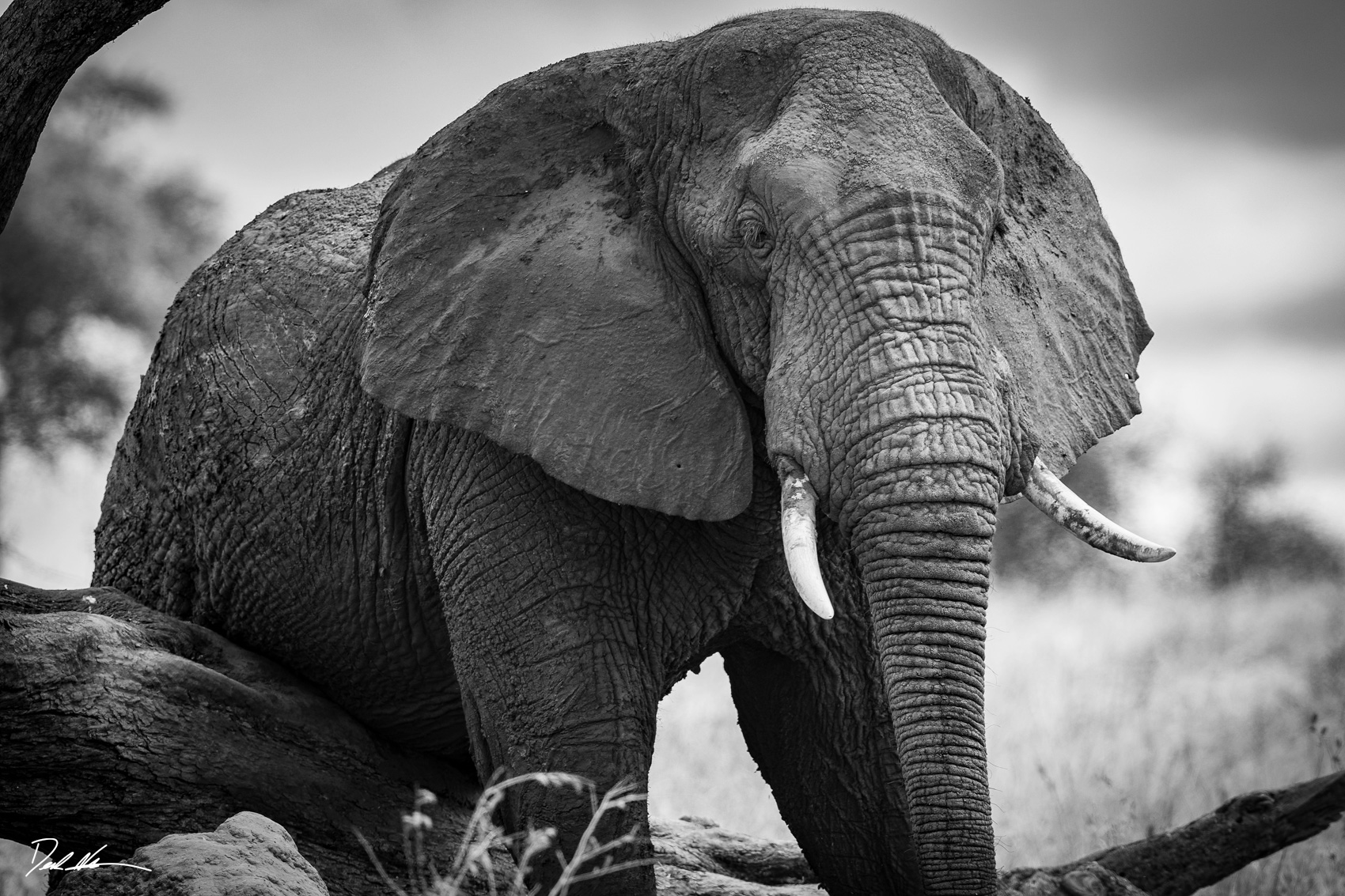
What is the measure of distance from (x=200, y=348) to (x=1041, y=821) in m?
5.58

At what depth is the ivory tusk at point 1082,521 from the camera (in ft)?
14.8

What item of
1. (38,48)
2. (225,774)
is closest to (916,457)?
(225,774)

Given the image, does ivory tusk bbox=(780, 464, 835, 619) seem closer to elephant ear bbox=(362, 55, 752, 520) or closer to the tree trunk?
elephant ear bbox=(362, 55, 752, 520)

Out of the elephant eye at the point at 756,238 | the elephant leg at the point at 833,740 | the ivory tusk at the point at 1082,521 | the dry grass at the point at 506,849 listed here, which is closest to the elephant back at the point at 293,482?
the dry grass at the point at 506,849

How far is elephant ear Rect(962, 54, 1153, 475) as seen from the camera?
5184 millimetres

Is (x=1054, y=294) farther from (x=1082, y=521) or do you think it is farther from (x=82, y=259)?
(x=82, y=259)

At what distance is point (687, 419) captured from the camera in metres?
4.89

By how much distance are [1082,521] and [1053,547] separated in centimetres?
1885

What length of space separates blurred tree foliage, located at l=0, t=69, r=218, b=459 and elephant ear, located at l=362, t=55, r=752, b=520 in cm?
1637

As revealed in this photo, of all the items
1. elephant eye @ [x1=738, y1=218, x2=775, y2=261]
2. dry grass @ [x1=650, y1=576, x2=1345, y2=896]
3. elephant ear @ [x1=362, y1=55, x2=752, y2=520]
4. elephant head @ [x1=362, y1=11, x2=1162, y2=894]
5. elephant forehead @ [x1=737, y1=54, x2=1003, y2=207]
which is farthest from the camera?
dry grass @ [x1=650, y1=576, x2=1345, y2=896]

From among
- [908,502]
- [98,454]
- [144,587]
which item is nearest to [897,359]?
[908,502]

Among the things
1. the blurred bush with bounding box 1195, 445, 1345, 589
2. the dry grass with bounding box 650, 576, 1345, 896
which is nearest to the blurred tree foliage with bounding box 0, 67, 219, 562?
the dry grass with bounding box 650, 576, 1345, 896

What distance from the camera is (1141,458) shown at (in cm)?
2525

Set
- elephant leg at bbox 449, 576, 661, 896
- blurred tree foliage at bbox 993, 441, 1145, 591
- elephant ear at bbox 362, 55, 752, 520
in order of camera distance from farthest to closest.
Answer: blurred tree foliage at bbox 993, 441, 1145, 591, elephant leg at bbox 449, 576, 661, 896, elephant ear at bbox 362, 55, 752, 520
